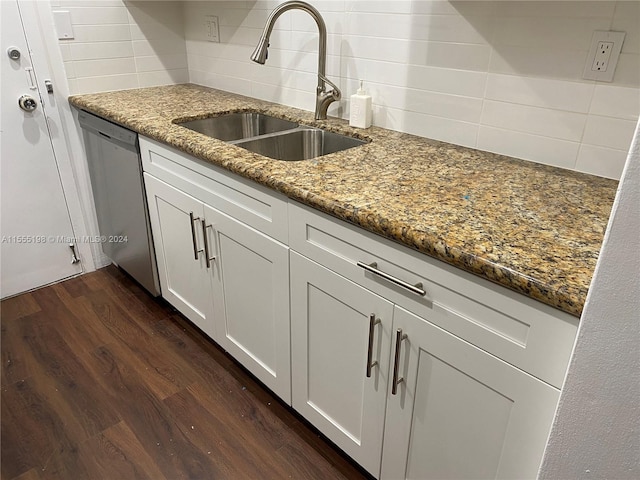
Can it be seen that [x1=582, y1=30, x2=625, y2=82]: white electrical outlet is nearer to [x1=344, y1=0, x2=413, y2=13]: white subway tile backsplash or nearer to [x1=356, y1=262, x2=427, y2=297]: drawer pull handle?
[x1=344, y1=0, x2=413, y2=13]: white subway tile backsplash

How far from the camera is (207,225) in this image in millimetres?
1698

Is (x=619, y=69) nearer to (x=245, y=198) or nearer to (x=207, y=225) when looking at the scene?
(x=245, y=198)

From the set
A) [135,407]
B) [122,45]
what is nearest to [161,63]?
[122,45]

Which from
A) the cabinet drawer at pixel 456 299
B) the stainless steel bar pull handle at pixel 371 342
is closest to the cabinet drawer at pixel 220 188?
the cabinet drawer at pixel 456 299

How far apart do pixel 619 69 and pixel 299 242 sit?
911mm

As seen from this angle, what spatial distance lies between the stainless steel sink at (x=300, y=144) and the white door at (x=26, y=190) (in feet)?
3.80

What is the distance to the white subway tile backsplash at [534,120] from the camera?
1319 millimetres

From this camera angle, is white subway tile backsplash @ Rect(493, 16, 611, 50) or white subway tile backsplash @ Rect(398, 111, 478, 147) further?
white subway tile backsplash @ Rect(398, 111, 478, 147)

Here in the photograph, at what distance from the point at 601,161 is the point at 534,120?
0.70ft

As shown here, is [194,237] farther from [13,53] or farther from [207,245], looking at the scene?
[13,53]

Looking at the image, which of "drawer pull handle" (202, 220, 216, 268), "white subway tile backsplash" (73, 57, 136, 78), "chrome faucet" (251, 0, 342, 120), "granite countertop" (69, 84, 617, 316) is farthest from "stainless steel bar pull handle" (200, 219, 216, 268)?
"white subway tile backsplash" (73, 57, 136, 78)

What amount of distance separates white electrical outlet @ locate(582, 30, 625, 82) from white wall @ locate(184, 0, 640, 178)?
16 mm

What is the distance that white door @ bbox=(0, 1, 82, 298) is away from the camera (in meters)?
2.09

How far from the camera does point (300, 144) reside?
1.90m
